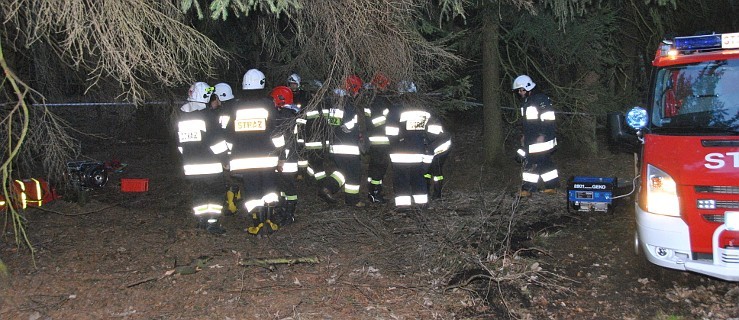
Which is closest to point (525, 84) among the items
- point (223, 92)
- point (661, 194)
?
point (661, 194)

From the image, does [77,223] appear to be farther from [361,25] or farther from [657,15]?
[657,15]

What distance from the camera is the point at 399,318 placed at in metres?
4.94

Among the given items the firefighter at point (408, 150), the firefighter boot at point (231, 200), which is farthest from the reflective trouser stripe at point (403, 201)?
the firefighter boot at point (231, 200)

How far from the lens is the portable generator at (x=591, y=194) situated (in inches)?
303

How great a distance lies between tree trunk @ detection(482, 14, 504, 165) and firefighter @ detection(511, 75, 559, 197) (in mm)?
1684

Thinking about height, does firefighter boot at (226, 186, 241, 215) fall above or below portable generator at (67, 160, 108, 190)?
below

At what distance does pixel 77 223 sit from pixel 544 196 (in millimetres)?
6364

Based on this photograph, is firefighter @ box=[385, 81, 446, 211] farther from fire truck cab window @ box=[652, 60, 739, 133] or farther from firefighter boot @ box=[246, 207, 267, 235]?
fire truck cab window @ box=[652, 60, 739, 133]

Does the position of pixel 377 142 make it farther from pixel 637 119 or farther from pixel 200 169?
pixel 637 119

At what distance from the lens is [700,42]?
578cm

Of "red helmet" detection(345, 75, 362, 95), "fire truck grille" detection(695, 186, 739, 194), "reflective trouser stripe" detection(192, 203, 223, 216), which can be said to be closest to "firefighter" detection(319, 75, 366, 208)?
"reflective trouser stripe" detection(192, 203, 223, 216)

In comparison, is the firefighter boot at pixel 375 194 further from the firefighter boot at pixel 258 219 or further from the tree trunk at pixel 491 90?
the tree trunk at pixel 491 90

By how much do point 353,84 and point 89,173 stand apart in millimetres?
5618

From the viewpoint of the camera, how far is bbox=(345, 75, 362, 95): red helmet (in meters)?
6.14
